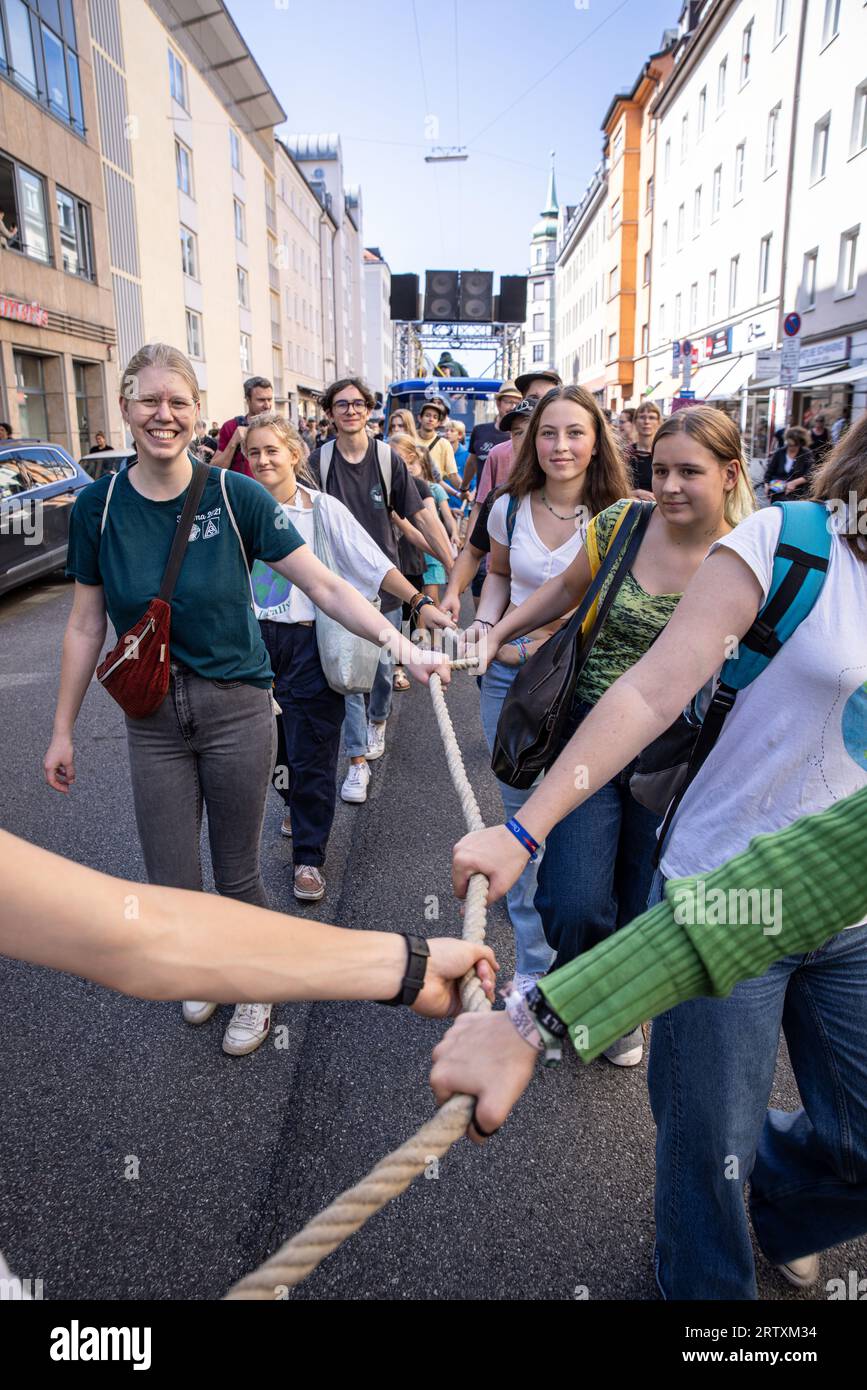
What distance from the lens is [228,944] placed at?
1.30 metres

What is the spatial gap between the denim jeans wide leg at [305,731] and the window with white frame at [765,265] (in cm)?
2569

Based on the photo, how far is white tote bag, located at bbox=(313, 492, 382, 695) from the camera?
13.1 ft

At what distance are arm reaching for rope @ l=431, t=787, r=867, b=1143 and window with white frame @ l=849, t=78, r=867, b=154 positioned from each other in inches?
906

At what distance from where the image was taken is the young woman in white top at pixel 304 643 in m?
4.01

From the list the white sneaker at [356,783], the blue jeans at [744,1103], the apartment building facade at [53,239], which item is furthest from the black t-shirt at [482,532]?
the apartment building facade at [53,239]

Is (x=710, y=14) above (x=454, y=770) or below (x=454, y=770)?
above

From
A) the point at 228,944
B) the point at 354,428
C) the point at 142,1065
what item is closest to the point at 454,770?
the point at 228,944

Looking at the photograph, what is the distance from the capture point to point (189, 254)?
100 ft

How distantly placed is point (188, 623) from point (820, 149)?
24946mm

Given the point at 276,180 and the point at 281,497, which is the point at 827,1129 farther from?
the point at 276,180

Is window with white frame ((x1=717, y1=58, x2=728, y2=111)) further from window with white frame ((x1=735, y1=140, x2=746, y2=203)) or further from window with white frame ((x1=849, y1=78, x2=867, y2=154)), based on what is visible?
window with white frame ((x1=849, y1=78, x2=867, y2=154))

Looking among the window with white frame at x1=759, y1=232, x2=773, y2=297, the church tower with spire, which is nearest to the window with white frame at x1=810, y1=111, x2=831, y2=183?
the window with white frame at x1=759, y1=232, x2=773, y2=297

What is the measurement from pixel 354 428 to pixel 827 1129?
4.30 meters

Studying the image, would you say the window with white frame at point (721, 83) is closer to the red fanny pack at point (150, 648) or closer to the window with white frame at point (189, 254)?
the window with white frame at point (189, 254)
